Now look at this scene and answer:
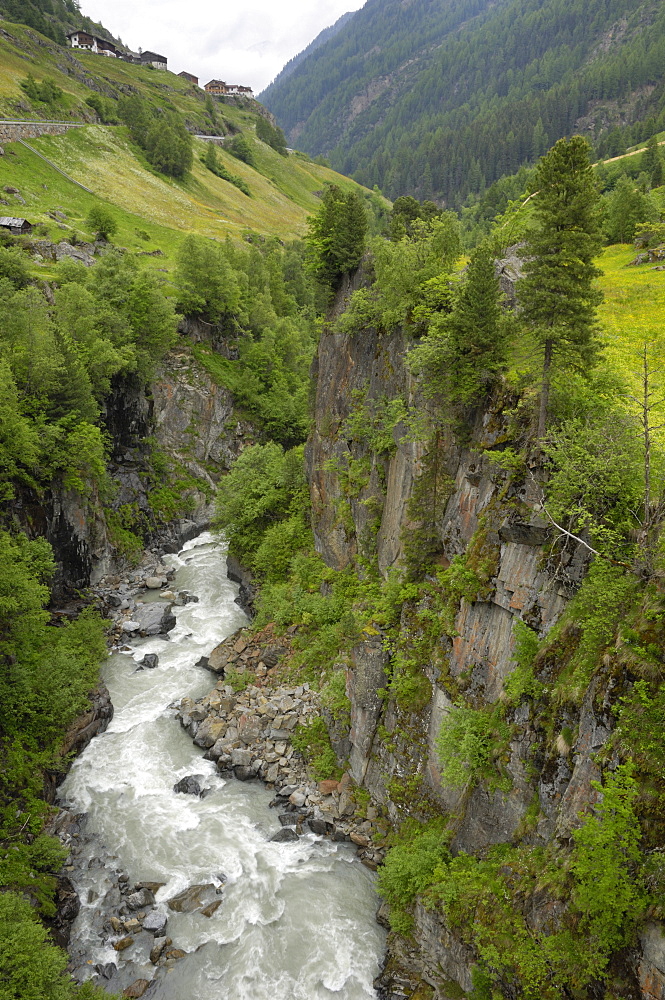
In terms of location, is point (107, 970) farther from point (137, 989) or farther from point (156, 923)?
point (156, 923)

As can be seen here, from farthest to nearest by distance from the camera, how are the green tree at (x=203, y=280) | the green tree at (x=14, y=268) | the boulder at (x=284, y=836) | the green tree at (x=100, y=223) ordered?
1. the green tree at (x=100, y=223)
2. the green tree at (x=203, y=280)
3. the green tree at (x=14, y=268)
4. the boulder at (x=284, y=836)

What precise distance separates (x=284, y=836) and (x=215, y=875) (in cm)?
289

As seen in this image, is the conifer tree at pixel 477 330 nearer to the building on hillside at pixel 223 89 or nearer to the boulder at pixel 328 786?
the boulder at pixel 328 786

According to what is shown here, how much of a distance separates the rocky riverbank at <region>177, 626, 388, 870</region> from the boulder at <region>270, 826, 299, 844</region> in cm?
3

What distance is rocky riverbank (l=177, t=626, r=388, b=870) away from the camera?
70.0 ft

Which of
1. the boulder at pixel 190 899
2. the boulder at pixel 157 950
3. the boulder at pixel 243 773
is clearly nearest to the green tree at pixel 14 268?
the boulder at pixel 243 773

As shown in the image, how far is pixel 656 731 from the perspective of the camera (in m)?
10.6

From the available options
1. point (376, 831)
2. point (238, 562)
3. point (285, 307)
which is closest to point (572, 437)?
point (376, 831)

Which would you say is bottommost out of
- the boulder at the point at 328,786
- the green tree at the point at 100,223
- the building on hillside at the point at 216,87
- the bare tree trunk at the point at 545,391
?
the boulder at the point at 328,786

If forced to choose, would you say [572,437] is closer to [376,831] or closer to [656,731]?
[656,731]

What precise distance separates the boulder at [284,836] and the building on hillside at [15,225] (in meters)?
61.9

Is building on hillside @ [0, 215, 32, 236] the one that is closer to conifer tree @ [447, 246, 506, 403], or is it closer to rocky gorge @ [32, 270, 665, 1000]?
rocky gorge @ [32, 270, 665, 1000]

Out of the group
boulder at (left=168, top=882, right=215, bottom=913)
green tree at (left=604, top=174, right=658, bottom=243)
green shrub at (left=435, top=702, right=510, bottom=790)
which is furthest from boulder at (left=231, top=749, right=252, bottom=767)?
green tree at (left=604, top=174, right=658, bottom=243)

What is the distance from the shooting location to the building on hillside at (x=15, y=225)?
54.8 meters
